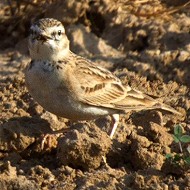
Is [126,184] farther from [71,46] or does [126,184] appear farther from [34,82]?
[71,46]

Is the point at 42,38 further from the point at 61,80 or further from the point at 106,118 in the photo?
the point at 106,118

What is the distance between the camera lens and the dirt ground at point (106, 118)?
7457 mm

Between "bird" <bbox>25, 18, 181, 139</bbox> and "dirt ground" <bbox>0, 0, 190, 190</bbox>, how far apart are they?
215 millimetres

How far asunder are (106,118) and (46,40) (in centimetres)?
127

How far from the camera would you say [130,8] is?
448 inches

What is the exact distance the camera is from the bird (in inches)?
333

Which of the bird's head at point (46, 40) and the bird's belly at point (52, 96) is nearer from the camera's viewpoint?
the bird's belly at point (52, 96)

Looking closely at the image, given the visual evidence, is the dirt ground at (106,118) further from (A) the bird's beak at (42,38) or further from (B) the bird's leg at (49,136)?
(A) the bird's beak at (42,38)

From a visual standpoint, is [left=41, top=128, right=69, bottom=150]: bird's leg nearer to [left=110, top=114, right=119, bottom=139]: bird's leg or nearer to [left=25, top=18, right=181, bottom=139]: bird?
[left=25, top=18, right=181, bottom=139]: bird

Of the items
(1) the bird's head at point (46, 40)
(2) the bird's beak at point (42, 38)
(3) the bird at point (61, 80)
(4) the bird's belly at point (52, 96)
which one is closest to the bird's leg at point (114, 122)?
(3) the bird at point (61, 80)

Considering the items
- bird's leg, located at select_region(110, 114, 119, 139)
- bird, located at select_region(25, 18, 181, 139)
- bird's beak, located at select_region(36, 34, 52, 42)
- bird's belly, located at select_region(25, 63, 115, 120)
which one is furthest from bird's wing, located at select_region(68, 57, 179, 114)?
bird's beak, located at select_region(36, 34, 52, 42)

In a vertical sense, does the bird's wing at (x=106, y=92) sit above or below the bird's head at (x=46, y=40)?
below

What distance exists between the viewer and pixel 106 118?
9.23m

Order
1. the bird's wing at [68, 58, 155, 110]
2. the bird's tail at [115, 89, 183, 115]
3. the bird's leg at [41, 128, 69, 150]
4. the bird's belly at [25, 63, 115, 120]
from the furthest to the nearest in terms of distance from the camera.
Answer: the bird's tail at [115, 89, 183, 115] < the bird's wing at [68, 58, 155, 110] < the bird's belly at [25, 63, 115, 120] < the bird's leg at [41, 128, 69, 150]
